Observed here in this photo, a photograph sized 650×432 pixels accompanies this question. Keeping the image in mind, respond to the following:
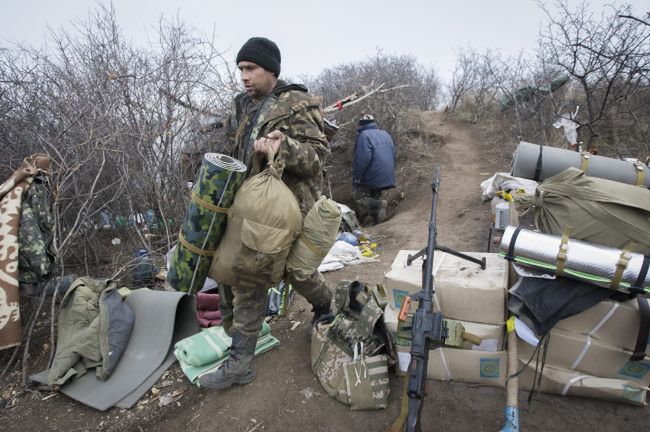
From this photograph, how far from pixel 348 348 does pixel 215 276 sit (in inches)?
34.3

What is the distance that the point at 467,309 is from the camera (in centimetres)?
207

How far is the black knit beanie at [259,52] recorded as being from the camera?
7.14ft

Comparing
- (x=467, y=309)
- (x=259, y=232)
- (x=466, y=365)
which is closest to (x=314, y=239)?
(x=259, y=232)

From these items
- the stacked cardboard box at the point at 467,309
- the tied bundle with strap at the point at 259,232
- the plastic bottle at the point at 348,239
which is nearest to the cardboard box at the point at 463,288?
the stacked cardboard box at the point at 467,309

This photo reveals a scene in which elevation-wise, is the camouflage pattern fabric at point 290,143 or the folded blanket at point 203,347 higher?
the camouflage pattern fabric at point 290,143

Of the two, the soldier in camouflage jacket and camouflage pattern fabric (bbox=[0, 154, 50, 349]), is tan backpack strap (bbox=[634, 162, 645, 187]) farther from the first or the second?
camouflage pattern fabric (bbox=[0, 154, 50, 349])

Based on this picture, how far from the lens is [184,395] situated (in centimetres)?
232

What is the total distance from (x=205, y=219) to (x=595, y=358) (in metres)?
2.13

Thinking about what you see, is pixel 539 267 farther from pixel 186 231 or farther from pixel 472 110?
pixel 472 110

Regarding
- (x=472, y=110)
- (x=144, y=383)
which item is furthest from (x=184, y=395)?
(x=472, y=110)

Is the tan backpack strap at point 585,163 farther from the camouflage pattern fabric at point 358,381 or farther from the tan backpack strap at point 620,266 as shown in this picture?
the camouflage pattern fabric at point 358,381

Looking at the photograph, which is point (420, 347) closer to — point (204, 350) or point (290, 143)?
point (290, 143)

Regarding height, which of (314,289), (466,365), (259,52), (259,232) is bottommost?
(466,365)

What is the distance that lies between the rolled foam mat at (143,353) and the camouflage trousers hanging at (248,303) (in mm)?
495
